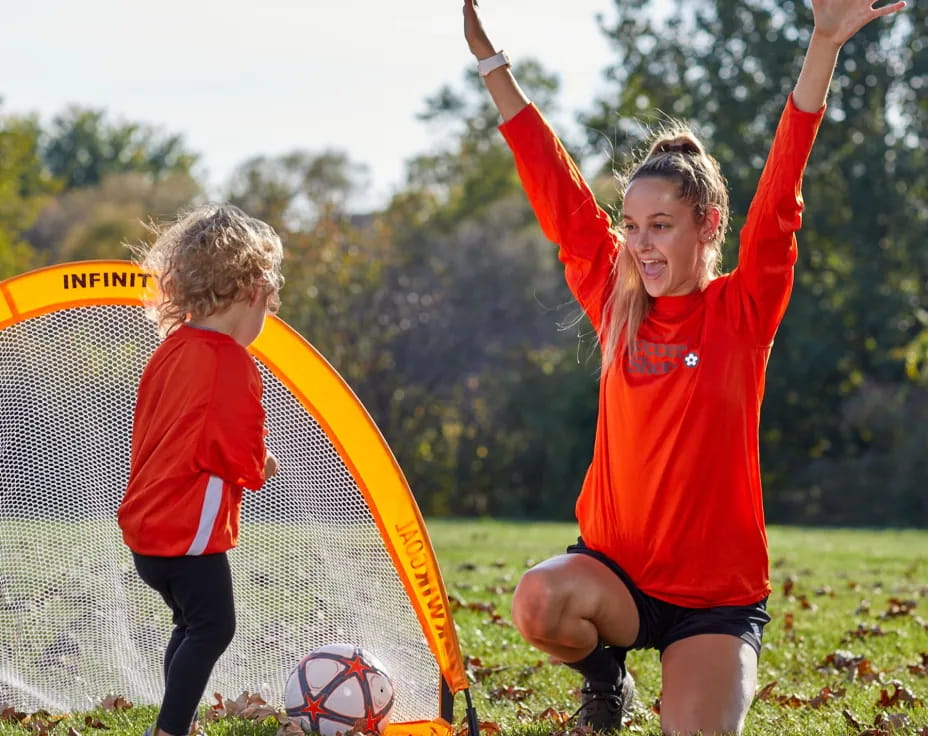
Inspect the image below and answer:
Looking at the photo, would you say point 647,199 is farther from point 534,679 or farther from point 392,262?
point 392,262

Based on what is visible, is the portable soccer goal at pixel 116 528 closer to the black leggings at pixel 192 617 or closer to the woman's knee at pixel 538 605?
the woman's knee at pixel 538 605

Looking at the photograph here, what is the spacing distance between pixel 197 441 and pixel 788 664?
3.51 metres

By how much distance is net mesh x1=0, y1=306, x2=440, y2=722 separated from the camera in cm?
455

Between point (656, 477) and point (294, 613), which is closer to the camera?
point (656, 477)

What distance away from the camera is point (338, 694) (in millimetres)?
4145

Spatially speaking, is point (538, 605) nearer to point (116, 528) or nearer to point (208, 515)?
point (208, 515)

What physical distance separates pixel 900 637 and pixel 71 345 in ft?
15.1

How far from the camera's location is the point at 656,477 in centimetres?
404

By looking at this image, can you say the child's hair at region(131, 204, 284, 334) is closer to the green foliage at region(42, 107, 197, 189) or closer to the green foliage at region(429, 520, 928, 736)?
the green foliage at region(429, 520, 928, 736)

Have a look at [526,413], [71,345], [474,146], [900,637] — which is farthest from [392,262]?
[474,146]

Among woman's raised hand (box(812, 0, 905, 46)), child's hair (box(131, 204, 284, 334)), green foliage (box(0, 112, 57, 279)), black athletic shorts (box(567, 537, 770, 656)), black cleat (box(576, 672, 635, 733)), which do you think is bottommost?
black cleat (box(576, 672, 635, 733))

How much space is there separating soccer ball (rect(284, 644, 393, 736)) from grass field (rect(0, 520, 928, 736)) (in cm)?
20

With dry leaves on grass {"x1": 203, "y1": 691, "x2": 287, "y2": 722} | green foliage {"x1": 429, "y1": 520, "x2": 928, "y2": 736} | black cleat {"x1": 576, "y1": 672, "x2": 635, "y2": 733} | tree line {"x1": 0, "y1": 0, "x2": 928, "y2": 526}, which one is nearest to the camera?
black cleat {"x1": 576, "y1": 672, "x2": 635, "y2": 733}

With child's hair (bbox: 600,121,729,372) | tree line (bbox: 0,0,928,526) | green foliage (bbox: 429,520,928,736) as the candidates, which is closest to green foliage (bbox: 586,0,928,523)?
tree line (bbox: 0,0,928,526)
